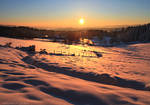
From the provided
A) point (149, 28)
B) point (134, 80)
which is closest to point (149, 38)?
point (149, 28)

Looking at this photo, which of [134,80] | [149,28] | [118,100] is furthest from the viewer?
[149,28]

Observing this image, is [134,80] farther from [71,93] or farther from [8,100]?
[8,100]

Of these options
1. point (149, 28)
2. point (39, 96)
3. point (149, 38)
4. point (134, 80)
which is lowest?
point (134, 80)

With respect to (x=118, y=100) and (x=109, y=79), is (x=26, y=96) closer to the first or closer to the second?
(x=118, y=100)

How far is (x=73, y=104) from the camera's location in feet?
6.55

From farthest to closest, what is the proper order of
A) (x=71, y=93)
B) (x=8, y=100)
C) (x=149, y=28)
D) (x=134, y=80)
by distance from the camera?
(x=149, y=28) → (x=134, y=80) → (x=71, y=93) → (x=8, y=100)

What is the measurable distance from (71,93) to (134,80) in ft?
9.87

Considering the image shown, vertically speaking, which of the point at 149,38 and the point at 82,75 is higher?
the point at 149,38

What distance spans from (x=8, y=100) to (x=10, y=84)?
2.80 feet

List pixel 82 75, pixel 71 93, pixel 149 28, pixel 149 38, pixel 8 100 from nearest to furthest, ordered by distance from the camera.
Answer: pixel 8 100 → pixel 71 93 → pixel 82 75 → pixel 149 38 → pixel 149 28

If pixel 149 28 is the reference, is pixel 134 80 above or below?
below

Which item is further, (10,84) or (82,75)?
(82,75)

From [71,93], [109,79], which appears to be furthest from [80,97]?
[109,79]

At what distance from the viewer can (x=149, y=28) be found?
3234 centimetres
